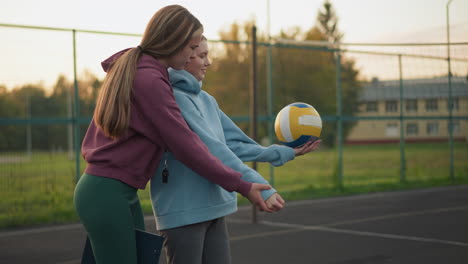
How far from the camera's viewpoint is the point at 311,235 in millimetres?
7348

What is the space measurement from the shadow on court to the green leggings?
3667 mm

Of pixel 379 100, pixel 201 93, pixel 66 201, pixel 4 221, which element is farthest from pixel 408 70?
pixel 201 93

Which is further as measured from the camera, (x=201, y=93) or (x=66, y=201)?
(x=66, y=201)

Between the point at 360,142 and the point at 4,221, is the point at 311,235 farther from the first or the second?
the point at 360,142

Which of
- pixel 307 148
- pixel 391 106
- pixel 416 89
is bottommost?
pixel 307 148

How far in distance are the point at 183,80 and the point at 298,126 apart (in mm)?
875

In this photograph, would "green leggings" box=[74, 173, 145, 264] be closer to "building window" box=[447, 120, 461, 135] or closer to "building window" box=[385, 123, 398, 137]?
"building window" box=[385, 123, 398, 137]

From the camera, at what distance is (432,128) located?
49.9 feet

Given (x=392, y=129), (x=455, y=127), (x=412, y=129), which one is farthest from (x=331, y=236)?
(x=455, y=127)

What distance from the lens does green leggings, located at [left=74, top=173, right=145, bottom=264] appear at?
90.4 inches

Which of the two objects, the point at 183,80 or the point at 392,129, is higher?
the point at 183,80

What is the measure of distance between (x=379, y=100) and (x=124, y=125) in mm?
12127

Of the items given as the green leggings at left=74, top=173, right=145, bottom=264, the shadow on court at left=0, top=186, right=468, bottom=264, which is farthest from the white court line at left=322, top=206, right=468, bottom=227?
the green leggings at left=74, top=173, right=145, bottom=264

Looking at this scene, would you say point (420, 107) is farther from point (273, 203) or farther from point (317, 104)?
point (273, 203)
